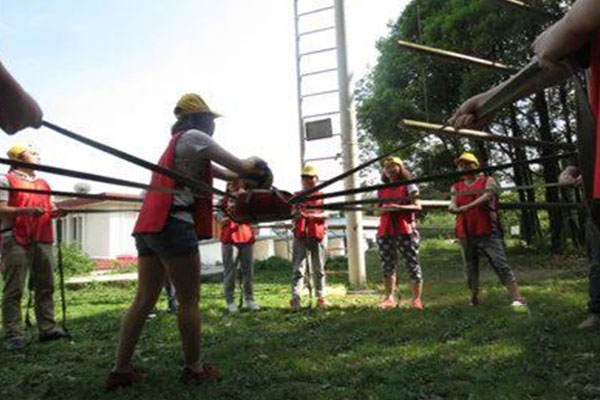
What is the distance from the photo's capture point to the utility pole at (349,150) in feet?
33.9

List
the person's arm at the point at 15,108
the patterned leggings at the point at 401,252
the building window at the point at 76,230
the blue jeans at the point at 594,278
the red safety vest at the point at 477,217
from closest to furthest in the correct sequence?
the person's arm at the point at 15,108
the blue jeans at the point at 594,278
the red safety vest at the point at 477,217
the patterned leggings at the point at 401,252
the building window at the point at 76,230

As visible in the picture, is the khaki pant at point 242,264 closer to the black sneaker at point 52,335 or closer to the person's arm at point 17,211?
the black sneaker at point 52,335

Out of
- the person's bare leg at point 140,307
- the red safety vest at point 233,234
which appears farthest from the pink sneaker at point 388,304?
the person's bare leg at point 140,307

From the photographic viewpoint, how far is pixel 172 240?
149 inches

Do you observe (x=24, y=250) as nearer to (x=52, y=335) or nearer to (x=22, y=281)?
(x=22, y=281)

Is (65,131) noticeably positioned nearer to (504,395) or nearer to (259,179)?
(259,179)

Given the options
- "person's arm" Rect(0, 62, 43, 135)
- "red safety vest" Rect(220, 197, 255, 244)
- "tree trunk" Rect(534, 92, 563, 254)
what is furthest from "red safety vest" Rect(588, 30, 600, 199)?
"tree trunk" Rect(534, 92, 563, 254)

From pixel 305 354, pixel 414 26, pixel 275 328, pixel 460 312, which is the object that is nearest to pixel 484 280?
pixel 460 312

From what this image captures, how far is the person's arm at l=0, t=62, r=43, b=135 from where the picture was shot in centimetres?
203

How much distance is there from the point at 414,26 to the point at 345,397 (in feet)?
65.7

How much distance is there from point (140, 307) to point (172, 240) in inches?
19.4

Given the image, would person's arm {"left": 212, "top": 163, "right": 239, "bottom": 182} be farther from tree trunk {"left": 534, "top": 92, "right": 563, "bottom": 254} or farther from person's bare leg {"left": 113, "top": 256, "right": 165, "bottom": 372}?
tree trunk {"left": 534, "top": 92, "right": 563, "bottom": 254}

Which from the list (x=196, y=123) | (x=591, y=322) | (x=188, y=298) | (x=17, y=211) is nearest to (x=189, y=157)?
(x=196, y=123)

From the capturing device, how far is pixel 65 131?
2.37 metres
